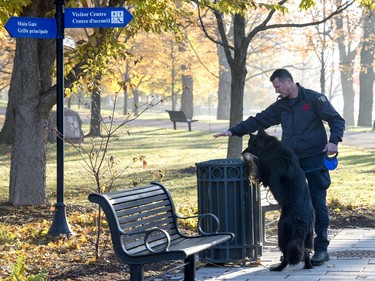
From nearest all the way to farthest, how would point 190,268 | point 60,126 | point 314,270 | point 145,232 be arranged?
point 145,232, point 190,268, point 314,270, point 60,126

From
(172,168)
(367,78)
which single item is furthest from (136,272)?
(367,78)

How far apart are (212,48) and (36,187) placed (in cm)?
3851

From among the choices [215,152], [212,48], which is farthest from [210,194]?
[212,48]

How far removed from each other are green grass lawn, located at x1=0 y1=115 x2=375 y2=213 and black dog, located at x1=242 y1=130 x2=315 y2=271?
1671mm

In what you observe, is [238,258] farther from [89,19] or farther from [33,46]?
[33,46]

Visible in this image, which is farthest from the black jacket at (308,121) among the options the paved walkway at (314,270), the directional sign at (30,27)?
the directional sign at (30,27)

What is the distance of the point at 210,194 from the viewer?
328 inches

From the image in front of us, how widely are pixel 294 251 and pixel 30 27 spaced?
3807mm

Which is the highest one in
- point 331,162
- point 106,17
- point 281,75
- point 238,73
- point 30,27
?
point 106,17

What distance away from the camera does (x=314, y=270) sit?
812 cm

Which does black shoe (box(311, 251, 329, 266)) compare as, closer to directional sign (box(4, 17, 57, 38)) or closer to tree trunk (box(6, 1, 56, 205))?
directional sign (box(4, 17, 57, 38))

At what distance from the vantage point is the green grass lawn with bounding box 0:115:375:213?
1517 cm

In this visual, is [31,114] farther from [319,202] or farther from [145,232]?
[145,232]

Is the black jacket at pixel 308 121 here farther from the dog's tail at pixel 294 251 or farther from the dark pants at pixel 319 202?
the dog's tail at pixel 294 251
